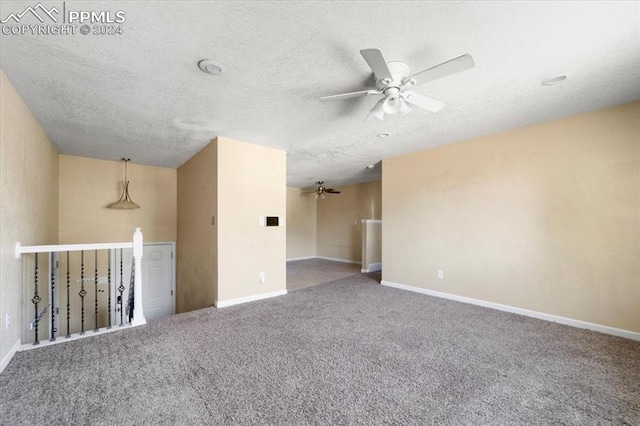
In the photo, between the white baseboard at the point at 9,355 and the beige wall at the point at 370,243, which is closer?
the white baseboard at the point at 9,355

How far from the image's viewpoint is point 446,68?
71.8 inches

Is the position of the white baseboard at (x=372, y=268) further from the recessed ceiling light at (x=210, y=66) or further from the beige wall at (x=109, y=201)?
the recessed ceiling light at (x=210, y=66)

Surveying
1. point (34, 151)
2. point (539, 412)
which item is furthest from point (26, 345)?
point (539, 412)

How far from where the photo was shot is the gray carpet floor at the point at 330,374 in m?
1.70

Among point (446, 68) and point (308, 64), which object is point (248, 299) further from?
point (446, 68)

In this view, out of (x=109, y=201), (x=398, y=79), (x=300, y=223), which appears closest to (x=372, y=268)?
(x=300, y=223)

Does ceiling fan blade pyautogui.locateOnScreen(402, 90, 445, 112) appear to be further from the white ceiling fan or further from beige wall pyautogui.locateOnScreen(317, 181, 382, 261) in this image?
beige wall pyautogui.locateOnScreen(317, 181, 382, 261)

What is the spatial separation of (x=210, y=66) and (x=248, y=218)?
2404 mm

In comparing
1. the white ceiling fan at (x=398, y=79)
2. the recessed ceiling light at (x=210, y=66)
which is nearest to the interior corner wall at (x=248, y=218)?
the recessed ceiling light at (x=210, y=66)

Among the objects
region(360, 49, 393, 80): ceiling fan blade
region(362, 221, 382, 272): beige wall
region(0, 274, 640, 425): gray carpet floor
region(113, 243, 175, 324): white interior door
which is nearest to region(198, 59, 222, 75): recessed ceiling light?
region(360, 49, 393, 80): ceiling fan blade

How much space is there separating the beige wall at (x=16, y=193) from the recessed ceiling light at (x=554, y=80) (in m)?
4.60

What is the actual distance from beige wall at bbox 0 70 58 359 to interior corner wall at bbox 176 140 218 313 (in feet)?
6.21

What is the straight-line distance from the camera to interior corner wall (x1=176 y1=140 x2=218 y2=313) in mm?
3957

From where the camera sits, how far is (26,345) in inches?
99.9
